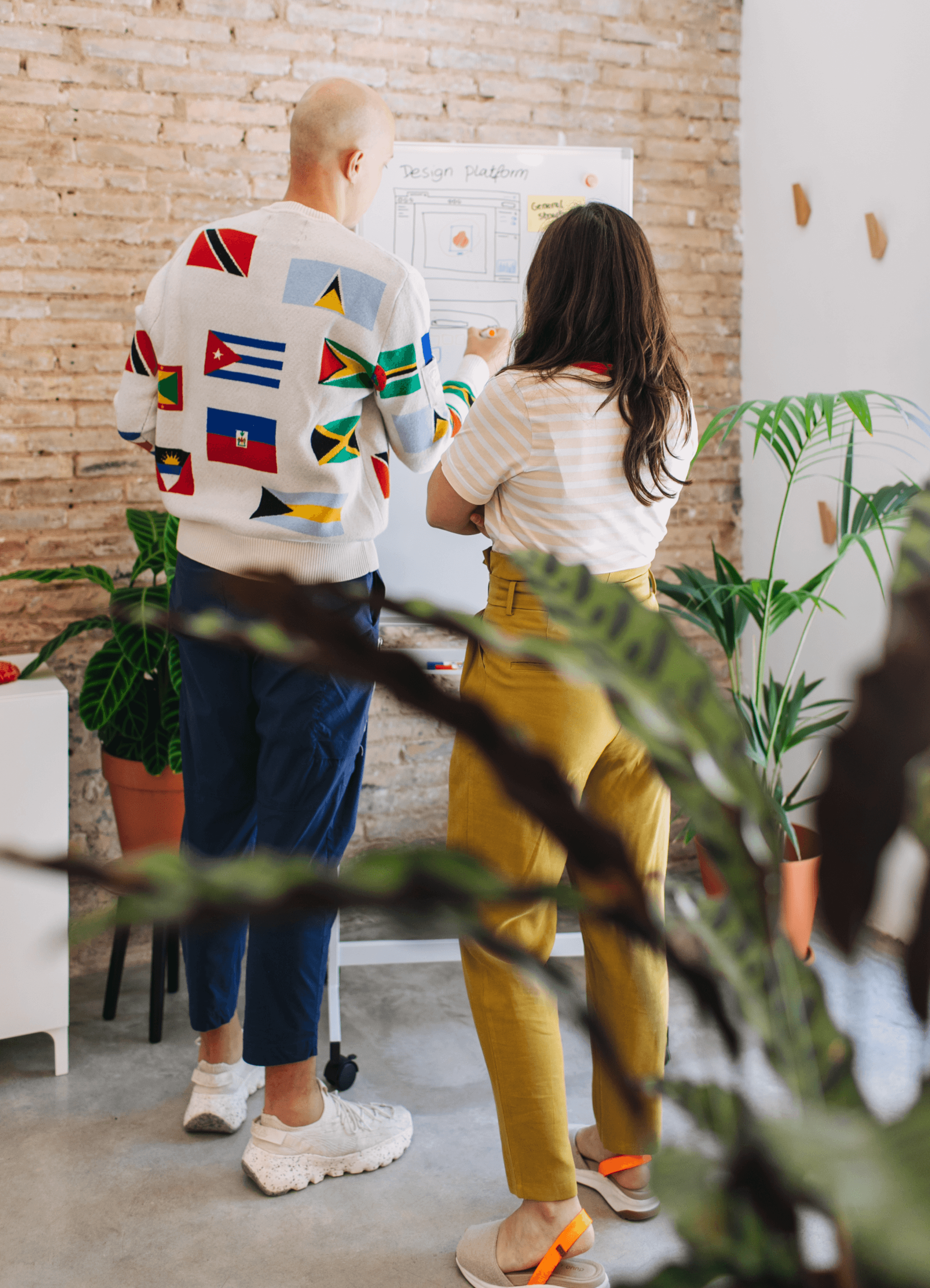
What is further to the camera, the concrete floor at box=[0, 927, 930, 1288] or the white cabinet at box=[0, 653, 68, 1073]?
the white cabinet at box=[0, 653, 68, 1073]

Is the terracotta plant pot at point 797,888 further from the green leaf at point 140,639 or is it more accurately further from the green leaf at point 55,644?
the green leaf at point 55,644

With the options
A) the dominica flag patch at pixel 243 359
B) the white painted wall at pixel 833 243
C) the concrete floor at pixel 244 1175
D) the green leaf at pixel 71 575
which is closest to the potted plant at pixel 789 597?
the white painted wall at pixel 833 243

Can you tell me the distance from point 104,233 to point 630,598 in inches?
99.5

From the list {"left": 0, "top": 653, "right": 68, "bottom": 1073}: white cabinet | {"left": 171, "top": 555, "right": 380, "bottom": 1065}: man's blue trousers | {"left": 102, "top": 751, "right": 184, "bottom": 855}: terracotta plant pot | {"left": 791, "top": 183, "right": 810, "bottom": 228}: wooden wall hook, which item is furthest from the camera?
{"left": 791, "top": 183, "right": 810, "bottom": 228}: wooden wall hook

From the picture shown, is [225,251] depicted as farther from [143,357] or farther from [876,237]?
[876,237]

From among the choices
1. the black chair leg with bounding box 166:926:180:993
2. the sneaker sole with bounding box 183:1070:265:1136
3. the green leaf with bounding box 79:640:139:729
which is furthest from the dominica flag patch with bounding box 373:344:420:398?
the black chair leg with bounding box 166:926:180:993

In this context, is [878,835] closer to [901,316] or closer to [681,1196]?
[681,1196]

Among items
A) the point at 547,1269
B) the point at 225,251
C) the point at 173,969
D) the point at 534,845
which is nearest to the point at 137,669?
the point at 173,969

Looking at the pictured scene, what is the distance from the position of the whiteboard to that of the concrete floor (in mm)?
1043

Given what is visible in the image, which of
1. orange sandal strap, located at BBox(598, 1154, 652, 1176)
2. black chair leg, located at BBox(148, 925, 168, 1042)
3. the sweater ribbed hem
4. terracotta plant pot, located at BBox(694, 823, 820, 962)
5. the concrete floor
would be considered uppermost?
the sweater ribbed hem

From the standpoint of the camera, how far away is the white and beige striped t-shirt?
1.33 metres

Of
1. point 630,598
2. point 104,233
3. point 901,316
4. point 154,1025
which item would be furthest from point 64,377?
point 630,598

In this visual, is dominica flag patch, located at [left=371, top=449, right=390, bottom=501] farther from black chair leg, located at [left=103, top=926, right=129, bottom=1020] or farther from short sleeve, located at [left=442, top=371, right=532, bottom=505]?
black chair leg, located at [left=103, top=926, right=129, bottom=1020]

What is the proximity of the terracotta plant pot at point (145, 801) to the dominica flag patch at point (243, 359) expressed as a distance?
0.98 m
